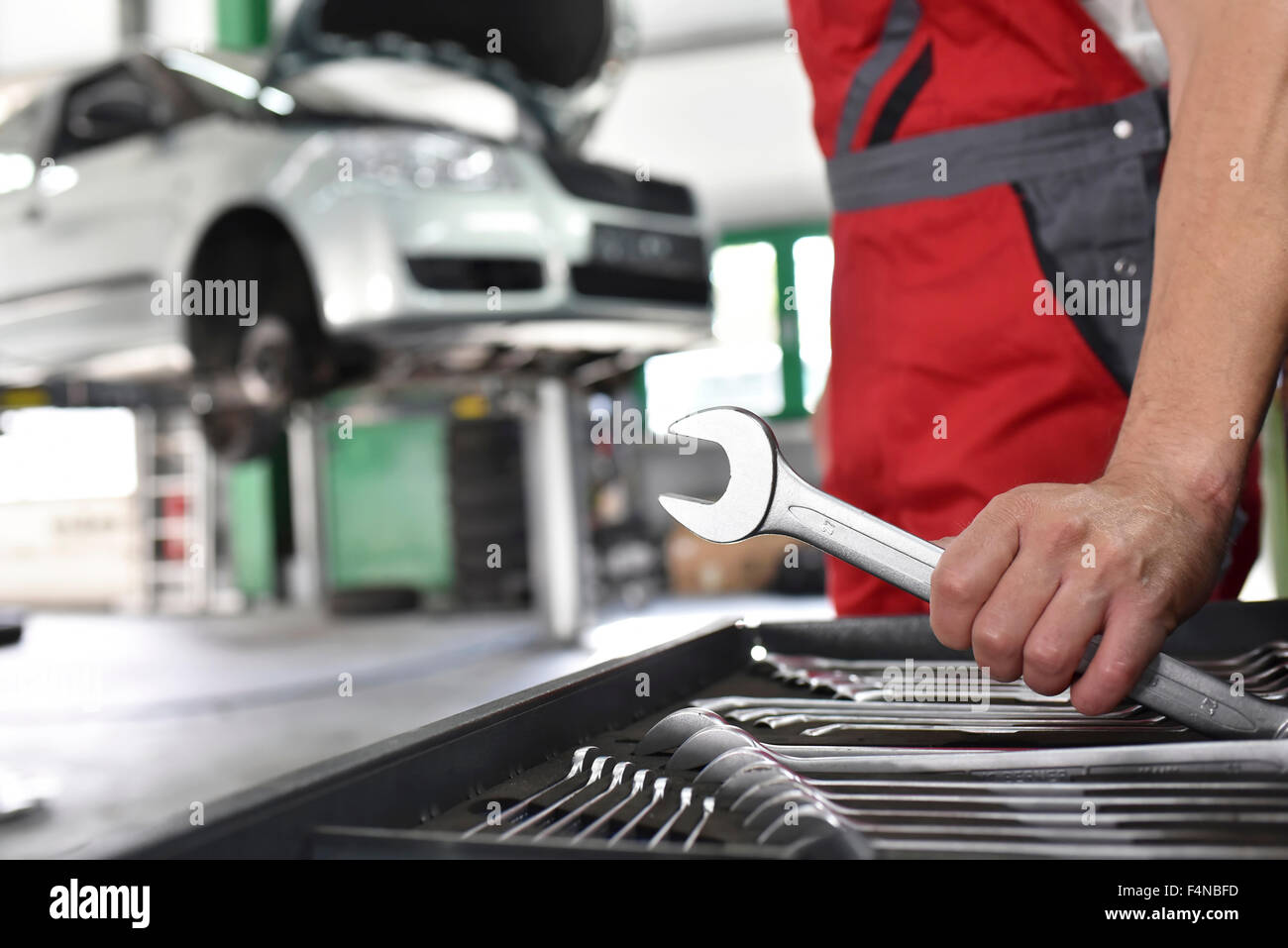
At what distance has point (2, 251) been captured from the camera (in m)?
3.96

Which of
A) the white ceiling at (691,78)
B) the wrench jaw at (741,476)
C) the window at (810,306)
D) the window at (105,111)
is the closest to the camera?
the wrench jaw at (741,476)

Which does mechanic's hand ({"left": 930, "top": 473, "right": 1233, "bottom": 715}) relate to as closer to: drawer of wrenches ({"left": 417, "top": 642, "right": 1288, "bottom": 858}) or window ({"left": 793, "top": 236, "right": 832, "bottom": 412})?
drawer of wrenches ({"left": 417, "top": 642, "right": 1288, "bottom": 858})

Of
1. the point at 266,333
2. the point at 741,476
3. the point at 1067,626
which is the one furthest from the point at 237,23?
the point at 1067,626

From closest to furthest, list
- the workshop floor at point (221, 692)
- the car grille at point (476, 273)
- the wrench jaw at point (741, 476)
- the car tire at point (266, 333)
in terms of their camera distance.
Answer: the wrench jaw at point (741, 476) < the workshop floor at point (221, 692) < the car grille at point (476, 273) < the car tire at point (266, 333)

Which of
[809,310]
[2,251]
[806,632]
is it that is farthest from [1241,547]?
[809,310]

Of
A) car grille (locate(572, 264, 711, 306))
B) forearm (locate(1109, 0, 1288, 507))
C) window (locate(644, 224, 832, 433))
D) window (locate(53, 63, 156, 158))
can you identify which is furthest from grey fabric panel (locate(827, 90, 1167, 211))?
window (locate(644, 224, 832, 433))

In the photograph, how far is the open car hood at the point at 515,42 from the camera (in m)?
3.73

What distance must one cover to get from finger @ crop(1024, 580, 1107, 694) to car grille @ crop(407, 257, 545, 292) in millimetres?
2645

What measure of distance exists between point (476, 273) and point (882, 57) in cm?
212

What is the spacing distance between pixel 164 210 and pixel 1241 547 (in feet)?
10.6

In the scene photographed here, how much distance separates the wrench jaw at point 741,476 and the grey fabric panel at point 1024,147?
0.52m

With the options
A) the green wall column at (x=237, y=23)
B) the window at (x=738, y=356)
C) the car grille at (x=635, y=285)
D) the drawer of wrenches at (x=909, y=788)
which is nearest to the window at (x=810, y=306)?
the window at (x=738, y=356)

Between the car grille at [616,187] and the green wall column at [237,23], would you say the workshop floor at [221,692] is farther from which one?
the green wall column at [237,23]
